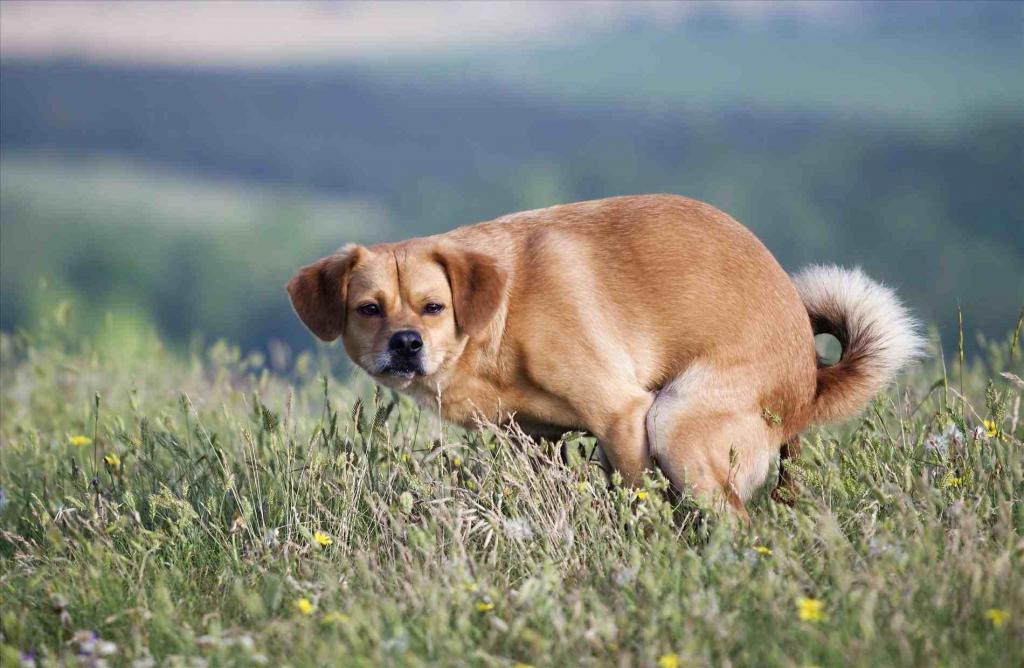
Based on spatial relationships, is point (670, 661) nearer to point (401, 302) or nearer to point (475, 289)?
point (475, 289)

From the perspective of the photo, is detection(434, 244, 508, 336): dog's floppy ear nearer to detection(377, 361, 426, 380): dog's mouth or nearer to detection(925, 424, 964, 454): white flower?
detection(377, 361, 426, 380): dog's mouth

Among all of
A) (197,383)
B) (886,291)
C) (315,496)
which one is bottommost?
(197,383)

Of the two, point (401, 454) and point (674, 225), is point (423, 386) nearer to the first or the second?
point (401, 454)

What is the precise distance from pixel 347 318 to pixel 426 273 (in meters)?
0.39

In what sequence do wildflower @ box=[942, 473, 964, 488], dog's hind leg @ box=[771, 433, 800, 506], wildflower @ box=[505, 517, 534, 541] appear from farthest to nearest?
dog's hind leg @ box=[771, 433, 800, 506] → wildflower @ box=[942, 473, 964, 488] → wildflower @ box=[505, 517, 534, 541]

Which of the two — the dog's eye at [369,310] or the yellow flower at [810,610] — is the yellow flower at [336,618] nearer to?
the yellow flower at [810,610]

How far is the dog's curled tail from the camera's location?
4484mm

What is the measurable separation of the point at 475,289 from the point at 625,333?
2.05ft

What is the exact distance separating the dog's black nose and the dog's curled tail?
1626 mm

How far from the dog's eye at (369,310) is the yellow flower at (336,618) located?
167cm

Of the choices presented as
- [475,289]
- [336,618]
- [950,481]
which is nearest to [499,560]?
[336,618]

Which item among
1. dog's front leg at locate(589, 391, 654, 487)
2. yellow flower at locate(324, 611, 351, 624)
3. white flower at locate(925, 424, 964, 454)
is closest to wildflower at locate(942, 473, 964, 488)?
white flower at locate(925, 424, 964, 454)

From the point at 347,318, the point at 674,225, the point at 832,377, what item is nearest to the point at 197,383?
the point at 347,318

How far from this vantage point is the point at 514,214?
4.87m
